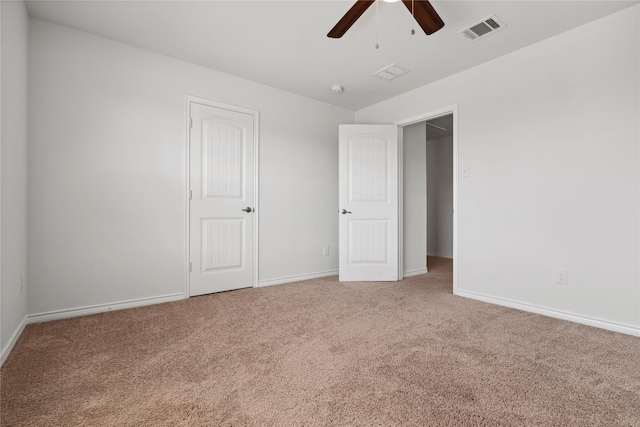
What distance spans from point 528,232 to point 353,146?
2174 mm

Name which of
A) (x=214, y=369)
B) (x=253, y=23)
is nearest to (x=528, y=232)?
(x=214, y=369)

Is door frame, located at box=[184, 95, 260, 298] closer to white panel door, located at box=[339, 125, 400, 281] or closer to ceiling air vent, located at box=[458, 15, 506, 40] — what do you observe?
white panel door, located at box=[339, 125, 400, 281]

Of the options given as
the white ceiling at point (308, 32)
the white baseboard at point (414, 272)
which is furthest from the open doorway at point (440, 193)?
the white ceiling at point (308, 32)

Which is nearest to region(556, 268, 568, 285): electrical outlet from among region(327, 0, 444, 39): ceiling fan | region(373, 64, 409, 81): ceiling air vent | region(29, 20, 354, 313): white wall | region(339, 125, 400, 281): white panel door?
region(339, 125, 400, 281): white panel door

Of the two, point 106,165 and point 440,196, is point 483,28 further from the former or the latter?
point 440,196

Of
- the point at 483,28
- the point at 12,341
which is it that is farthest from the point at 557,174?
the point at 12,341

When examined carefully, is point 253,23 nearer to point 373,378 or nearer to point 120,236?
point 120,236

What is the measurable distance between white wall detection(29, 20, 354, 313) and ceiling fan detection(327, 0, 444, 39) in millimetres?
1843

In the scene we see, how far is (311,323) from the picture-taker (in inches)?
93.5

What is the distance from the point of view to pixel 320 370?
1.65 metres

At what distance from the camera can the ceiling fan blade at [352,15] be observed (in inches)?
71.2

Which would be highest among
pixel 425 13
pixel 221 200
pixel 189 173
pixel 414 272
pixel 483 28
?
pixel 483 28

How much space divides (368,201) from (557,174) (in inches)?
77.5

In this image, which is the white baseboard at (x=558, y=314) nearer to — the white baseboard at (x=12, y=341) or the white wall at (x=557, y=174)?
the white wall at (x=557, y=174)
